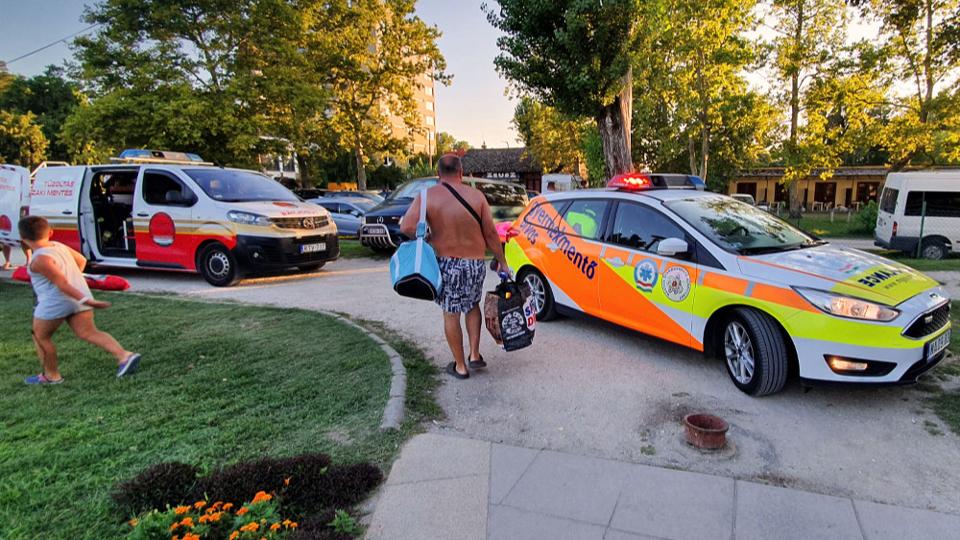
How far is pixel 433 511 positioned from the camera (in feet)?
8.59

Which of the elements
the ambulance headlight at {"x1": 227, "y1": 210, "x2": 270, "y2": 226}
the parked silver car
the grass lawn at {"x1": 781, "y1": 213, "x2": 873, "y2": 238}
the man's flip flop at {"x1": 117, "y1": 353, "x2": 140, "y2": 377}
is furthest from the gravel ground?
the grass lawn at {"x1": 781, "y1": 213, "x2": 873, "y2": 238}

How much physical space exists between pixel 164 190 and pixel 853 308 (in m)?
9.72

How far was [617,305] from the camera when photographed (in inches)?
201

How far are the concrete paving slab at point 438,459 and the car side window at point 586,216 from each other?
287cm

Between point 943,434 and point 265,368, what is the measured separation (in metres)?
5.13

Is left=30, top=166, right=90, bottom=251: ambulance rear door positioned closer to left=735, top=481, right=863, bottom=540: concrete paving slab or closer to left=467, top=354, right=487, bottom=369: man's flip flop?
left=467, top=354, right=487, bottom=369: man's flip flop

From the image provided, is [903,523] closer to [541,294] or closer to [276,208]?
[541,294]

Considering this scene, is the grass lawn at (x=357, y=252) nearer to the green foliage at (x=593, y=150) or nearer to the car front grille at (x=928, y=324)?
the car front grille at (x=928, y=324)

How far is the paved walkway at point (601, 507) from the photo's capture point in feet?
8.19

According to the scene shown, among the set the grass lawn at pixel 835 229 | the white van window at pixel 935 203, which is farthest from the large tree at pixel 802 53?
the white van window at pixel 935 203

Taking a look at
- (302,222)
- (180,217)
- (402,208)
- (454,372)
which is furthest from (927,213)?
(180,217)

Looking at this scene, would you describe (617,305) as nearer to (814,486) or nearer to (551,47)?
(814,486)

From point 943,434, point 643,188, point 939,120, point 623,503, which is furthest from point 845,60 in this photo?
point 623,503

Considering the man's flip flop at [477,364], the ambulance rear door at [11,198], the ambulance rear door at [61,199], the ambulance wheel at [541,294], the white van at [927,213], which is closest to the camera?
the man's flip flop at [477,364]
